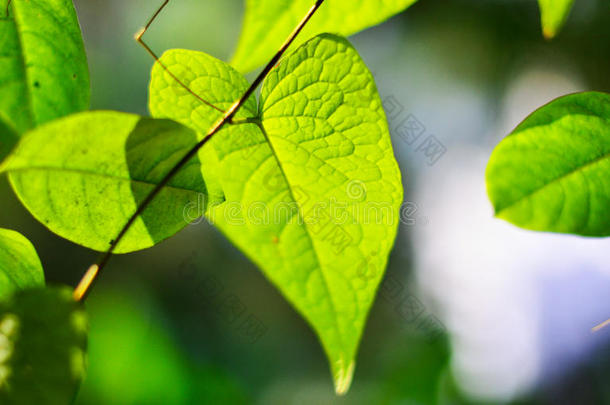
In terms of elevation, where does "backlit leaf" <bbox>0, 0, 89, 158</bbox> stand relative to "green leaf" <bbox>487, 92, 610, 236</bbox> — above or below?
above

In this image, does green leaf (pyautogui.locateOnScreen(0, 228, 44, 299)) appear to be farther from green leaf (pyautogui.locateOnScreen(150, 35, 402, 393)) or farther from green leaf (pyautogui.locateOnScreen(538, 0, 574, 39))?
green leaf (pyautogui.locateOnScreen(538, 0, 574, 39))

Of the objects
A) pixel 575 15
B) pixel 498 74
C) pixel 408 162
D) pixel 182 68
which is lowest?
pixel 408 162

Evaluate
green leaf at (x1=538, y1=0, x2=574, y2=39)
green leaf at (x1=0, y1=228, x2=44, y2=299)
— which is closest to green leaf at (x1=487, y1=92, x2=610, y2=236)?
green leaf at (x1=538, y1=0, x2=574, y2=39)

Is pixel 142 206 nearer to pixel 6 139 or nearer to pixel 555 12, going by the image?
pixel 6 139

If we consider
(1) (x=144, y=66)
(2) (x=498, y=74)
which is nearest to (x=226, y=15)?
(1) (x=144, y=66)


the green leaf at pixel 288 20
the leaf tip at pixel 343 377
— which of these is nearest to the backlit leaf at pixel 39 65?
the green leaf at pixel 288 20

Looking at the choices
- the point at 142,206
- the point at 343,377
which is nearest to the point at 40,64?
the point at 142,206

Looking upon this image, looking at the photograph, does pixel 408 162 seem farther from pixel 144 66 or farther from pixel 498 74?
pixel 144 66
